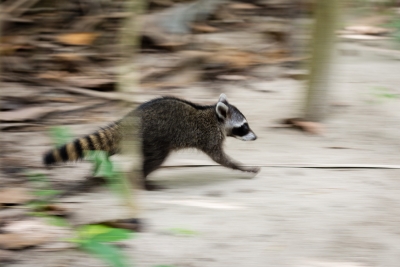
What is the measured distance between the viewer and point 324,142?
591 centimetres

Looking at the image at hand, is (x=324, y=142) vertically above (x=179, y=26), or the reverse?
(x=179, y=26)

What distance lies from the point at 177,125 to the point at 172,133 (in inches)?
3.5

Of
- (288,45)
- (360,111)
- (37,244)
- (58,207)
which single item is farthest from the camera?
(288,45)

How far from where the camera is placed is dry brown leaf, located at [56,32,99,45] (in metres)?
8.56

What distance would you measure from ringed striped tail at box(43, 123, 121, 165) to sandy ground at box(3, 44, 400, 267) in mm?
526

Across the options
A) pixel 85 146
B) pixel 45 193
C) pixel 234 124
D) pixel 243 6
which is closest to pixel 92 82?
pixel 234 124

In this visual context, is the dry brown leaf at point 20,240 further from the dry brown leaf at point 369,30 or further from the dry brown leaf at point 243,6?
the dry brown leaf at point 243,6

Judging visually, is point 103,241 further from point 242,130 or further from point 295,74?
point 295,74

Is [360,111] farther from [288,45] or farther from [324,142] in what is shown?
[288,45]

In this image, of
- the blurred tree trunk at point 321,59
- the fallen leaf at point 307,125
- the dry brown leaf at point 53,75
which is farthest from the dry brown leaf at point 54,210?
the dry brown leaf at point 53,75

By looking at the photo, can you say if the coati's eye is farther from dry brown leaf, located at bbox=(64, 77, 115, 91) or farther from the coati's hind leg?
dry brown leaf, located at bbox=(64, 77, 115, 91)

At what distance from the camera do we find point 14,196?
15.4 ft

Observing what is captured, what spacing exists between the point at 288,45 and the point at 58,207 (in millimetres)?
5016

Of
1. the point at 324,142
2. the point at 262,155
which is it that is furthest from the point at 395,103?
the point at 262,155
